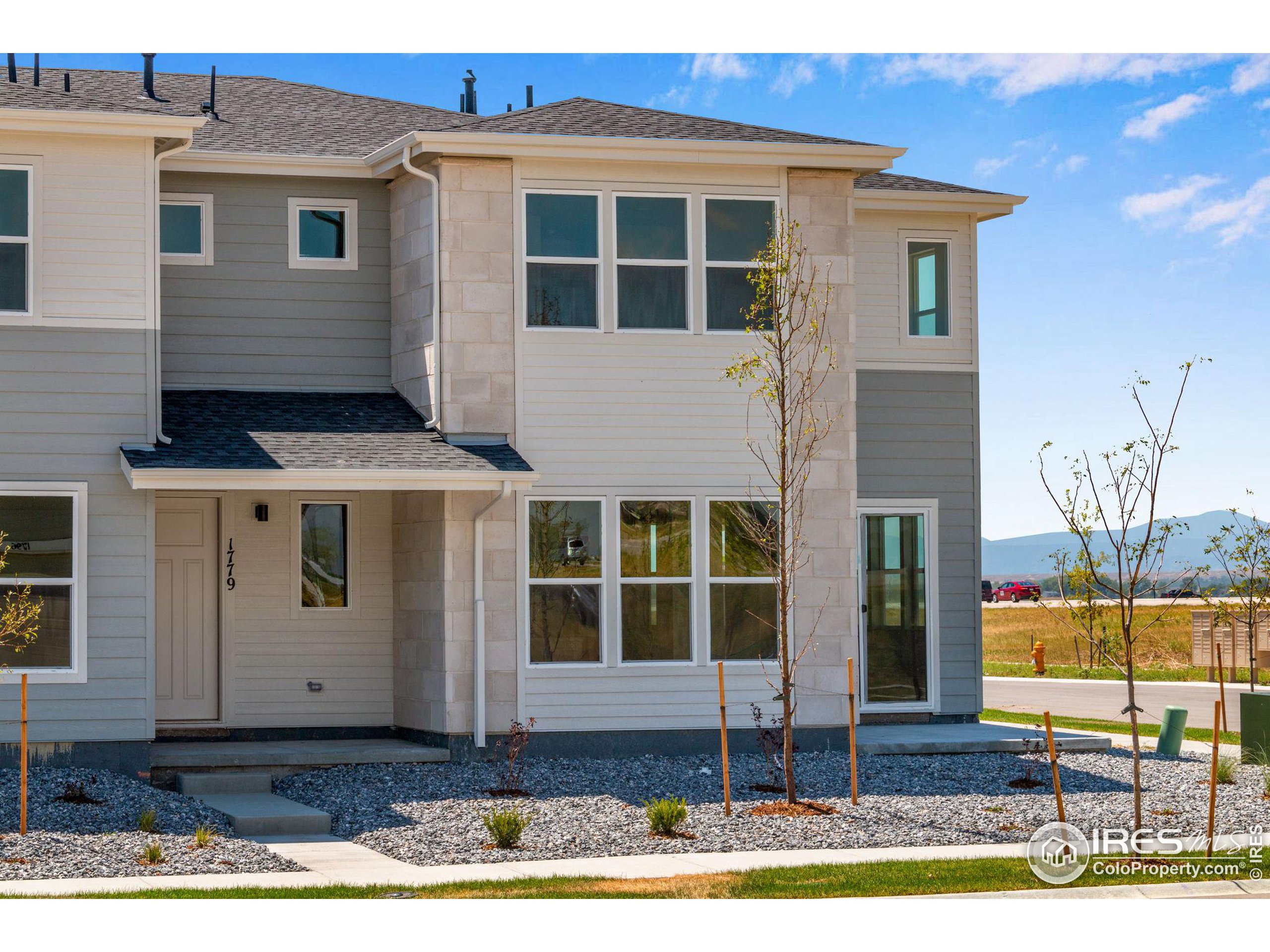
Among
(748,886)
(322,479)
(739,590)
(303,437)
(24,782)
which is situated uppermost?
(303,437)

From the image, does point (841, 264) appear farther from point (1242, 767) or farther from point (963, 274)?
point (1242, 767)

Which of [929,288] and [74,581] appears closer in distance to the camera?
[74,581]

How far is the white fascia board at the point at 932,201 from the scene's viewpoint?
1653 centimetres

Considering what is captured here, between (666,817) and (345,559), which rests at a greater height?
(345,559)

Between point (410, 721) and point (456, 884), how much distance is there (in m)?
5.83

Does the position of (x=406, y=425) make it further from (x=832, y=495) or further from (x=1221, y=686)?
(x=1221, y=686)

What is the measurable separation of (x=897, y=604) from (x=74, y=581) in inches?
346

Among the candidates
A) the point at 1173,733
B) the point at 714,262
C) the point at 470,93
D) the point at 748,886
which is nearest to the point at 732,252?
the point at 714,262

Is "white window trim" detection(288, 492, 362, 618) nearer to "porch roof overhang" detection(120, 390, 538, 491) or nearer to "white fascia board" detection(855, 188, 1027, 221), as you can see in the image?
"porch roof overhang" detection(120, 390, 538, 491)

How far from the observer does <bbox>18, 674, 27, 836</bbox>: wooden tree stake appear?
34.5 ft

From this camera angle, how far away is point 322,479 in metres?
13.2

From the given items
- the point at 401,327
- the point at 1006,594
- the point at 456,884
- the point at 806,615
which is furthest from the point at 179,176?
the point at 1006,594

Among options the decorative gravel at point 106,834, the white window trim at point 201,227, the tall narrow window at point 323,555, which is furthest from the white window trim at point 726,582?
the white window trim at point 201,227

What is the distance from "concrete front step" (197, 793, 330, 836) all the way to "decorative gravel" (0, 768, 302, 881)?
118mm
